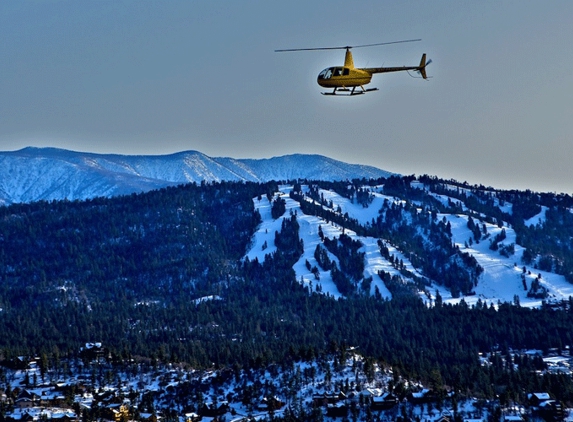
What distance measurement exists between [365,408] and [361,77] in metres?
54.9

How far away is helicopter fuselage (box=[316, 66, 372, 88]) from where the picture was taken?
152 metres

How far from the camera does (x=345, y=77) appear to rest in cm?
15175

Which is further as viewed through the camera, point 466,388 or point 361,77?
point 466,388

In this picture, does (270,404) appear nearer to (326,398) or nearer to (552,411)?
(326,398)

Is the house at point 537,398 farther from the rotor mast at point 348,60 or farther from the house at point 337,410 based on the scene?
the rotor mast at point 348,60

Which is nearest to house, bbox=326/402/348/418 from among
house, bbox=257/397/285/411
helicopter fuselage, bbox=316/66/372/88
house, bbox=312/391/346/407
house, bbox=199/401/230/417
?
house, bbox=312/391/346/407

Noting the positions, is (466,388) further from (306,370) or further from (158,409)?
(158,409)

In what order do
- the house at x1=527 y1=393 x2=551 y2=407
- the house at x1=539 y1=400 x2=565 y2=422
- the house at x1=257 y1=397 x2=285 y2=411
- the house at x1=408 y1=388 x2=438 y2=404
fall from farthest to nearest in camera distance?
the house at x1=527 y1=393 x2=551 y2=407, the house at x1=257 y1=397 x2=285 y2=411, the house at x1=408 y1=388 x2=438 y2=404, the house at x1=539 y1=400 x2=565 y2=422

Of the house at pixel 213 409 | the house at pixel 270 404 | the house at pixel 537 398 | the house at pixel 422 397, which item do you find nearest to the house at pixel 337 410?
the house at pixel 270 404

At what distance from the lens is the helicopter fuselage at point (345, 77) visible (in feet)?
498

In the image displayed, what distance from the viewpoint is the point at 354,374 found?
7790 inches

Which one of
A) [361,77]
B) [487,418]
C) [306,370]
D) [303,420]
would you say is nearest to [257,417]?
[303,420]

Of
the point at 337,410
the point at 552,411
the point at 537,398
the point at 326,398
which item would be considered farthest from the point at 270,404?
the point at 552,411

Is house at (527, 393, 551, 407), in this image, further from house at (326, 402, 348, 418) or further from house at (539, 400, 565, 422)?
house at (326, 402, 348, 418)
